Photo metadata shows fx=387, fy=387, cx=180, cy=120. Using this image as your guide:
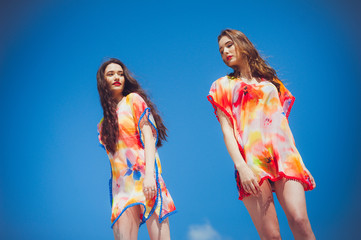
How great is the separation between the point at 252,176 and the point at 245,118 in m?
0.55

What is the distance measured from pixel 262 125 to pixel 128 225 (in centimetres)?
144

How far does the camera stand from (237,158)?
3.14 m

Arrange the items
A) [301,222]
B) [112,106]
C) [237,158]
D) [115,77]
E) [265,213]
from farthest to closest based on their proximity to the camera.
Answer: [115,77] < [112,106] < [237,158] < [265,213] < [301,222]

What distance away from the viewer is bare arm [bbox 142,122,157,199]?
3.37m

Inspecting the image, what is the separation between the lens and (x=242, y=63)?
11.8 ft

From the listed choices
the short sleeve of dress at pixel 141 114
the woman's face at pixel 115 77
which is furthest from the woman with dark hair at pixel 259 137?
the woman's face at pixel 115 77

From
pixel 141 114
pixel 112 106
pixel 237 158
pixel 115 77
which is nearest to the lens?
pixel 237 158

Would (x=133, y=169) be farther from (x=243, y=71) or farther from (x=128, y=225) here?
(x=243, y=71)

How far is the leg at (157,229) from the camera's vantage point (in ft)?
10.9

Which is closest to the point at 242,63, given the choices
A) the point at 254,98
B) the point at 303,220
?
the point at 254,98

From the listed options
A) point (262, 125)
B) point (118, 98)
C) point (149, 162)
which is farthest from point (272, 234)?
point (118, 98)

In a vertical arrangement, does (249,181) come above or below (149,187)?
below

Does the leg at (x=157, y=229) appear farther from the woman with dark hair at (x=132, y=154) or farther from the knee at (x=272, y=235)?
the knee at (x=272, y=235)

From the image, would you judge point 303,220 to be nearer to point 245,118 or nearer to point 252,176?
point 252,176
